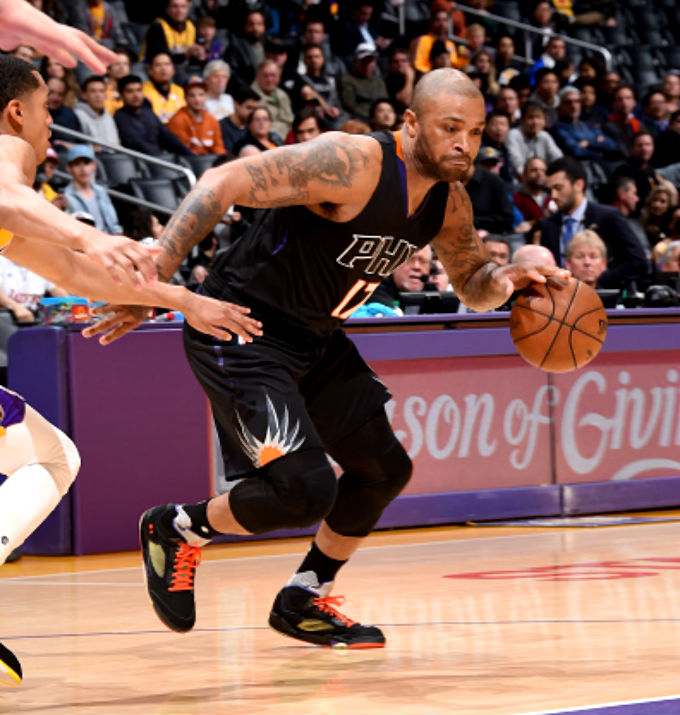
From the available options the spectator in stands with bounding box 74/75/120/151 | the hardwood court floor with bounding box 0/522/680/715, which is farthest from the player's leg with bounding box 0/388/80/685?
the spectator in stands with bounding box 74/75/120/151

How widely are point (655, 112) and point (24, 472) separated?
1482cm

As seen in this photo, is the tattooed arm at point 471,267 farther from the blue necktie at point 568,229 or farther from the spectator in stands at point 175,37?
the spectator in stands at point 175,37

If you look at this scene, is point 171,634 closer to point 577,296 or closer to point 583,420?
point 577,296

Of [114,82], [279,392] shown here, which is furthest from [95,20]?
[279,392]

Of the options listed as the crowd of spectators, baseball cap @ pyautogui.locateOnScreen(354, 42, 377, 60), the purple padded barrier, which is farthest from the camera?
baseball cap @ pyautogui.locateOnScreen(354, 42, 377, 60)

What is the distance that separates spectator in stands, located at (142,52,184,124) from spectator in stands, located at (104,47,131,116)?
32 centimetres

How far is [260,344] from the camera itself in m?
4.71

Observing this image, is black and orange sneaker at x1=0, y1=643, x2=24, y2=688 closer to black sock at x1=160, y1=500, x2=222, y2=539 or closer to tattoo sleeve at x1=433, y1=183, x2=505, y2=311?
black sock at x1=160, y1=500, x2=222, y2=539

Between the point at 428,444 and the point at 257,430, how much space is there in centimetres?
Result: 401

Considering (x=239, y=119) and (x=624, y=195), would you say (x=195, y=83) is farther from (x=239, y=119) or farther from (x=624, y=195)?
(x=624, y=195)

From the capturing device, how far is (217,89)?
1397 centimetres

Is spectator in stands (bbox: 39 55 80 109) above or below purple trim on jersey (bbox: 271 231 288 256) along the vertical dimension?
above

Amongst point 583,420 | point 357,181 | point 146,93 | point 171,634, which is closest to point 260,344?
point 357,181

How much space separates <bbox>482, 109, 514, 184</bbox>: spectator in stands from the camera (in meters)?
15.3
